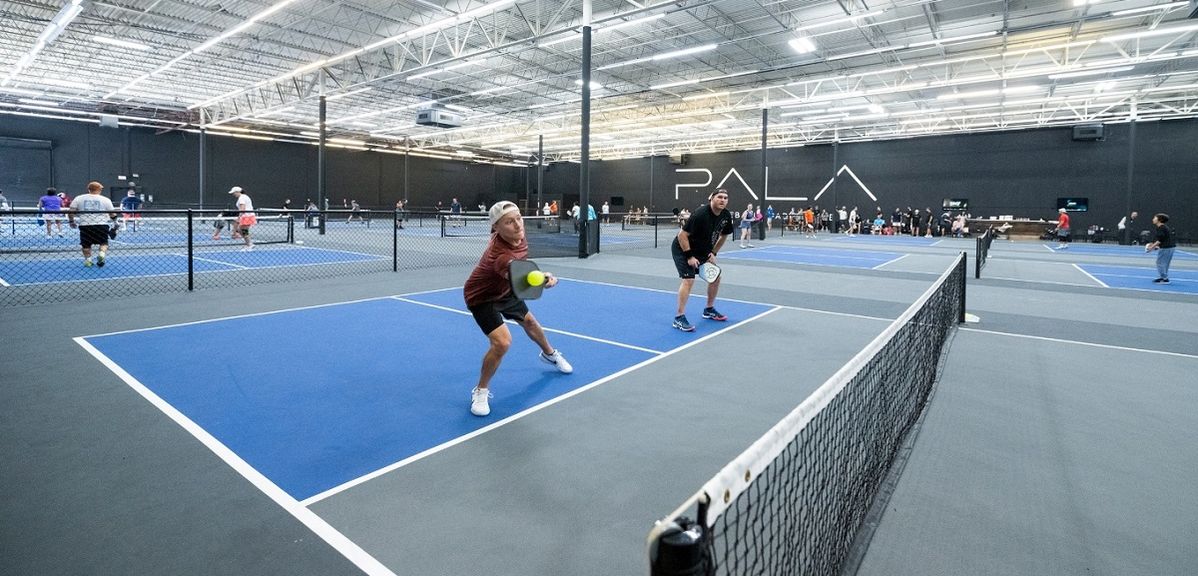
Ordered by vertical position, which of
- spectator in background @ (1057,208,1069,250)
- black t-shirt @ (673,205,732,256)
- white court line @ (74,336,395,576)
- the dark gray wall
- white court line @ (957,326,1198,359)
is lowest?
white court line @ (74,336,395,576)

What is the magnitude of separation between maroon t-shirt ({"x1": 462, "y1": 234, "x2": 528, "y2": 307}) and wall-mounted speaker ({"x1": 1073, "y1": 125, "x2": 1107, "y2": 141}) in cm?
3612

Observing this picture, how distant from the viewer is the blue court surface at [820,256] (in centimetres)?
1634

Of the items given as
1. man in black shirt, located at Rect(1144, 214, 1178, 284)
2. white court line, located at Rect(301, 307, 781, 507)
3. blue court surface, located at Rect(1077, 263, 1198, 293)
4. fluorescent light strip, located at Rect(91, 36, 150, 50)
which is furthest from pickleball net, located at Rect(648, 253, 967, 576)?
fluorescent light strip, located at Rect(91, 36, 150, 50)

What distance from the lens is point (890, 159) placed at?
122ft

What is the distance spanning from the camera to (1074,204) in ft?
104

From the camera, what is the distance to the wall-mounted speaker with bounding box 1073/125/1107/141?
29.6 metres

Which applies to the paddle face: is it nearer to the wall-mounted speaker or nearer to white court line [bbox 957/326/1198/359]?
white court line [bbox 957/326/1198/359]

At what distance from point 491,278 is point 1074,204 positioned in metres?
37.6

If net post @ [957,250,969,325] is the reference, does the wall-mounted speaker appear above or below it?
above

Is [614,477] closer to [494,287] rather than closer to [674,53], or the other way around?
[494,287]

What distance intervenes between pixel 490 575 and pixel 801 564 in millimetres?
1298

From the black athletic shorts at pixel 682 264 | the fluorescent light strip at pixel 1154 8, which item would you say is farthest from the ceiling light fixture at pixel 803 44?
the black athletic shorts at pixel 682 264

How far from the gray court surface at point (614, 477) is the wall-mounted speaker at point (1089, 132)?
3066 centimetres

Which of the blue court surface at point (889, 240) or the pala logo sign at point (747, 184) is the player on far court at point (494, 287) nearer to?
the blue court surface at point (889, 240)
